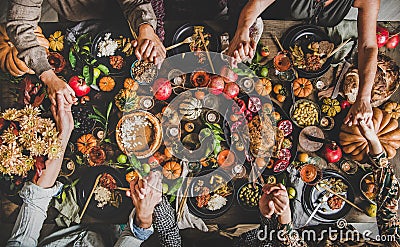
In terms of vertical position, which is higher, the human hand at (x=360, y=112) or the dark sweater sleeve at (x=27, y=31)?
the dark sweater sleeve at (x=27, y=31)

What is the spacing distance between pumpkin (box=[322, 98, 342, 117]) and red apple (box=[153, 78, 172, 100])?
2.77 feet

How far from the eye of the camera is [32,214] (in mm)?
2402

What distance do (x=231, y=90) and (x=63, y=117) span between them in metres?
0.93

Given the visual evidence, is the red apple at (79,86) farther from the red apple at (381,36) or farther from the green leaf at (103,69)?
the red apple at (381,36)

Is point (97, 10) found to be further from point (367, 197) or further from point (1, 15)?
point (367, 197)

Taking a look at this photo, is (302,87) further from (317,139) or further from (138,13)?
(138,13)

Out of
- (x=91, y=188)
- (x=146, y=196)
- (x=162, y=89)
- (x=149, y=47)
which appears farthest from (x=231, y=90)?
(x=91, y=188)

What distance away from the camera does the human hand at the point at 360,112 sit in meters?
2.38

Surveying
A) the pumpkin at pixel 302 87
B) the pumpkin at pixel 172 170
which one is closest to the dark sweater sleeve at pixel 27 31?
the pumpkin at pixel 172 170

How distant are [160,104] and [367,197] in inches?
48.4

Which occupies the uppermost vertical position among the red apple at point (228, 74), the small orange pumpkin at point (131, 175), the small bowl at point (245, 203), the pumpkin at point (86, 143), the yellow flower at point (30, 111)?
the red apple at point (228, 74)

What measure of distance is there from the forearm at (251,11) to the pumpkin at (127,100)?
2.26 ft

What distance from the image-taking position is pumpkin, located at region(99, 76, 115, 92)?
7.97 feet

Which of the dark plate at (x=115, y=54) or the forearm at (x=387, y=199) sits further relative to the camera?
the dark plate at (x=115, y=54)
